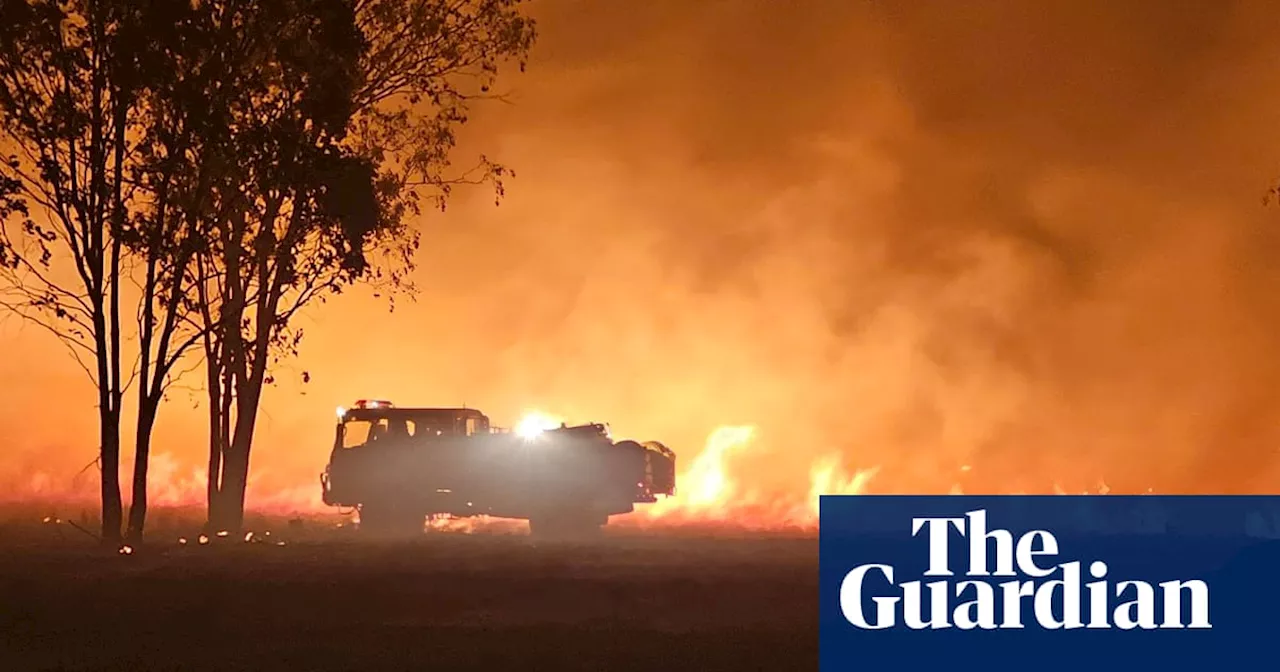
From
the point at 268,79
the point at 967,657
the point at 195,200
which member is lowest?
the point at 967,657

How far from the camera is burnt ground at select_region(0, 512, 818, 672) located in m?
15.4

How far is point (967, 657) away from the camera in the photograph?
15375mm

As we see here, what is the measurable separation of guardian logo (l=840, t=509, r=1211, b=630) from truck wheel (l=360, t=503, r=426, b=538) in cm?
1616

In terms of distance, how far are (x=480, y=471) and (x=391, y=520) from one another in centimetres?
244

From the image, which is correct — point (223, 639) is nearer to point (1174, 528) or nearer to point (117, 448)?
point (117, 448)

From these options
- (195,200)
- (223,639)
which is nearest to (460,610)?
(223,639)

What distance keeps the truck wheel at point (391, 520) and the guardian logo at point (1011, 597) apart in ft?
53.0

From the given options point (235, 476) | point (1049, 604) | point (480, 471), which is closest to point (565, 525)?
point (480, 471)

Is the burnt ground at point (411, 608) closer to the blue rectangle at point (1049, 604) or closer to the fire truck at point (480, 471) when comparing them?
the blue rectangle at point (1049, 604)

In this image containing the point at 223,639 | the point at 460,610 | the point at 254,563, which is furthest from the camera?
the point at 254,563

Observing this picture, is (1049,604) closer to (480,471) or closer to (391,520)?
(480,471)

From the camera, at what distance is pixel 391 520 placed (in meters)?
36.4

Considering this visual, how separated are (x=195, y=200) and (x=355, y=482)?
23.5 ft

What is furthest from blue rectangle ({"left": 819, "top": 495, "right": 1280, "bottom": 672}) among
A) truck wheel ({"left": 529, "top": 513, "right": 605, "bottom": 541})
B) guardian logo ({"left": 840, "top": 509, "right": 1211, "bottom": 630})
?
truck wheel ({"left": 529, "top": 513, "right": 605, "bottom": 541})
